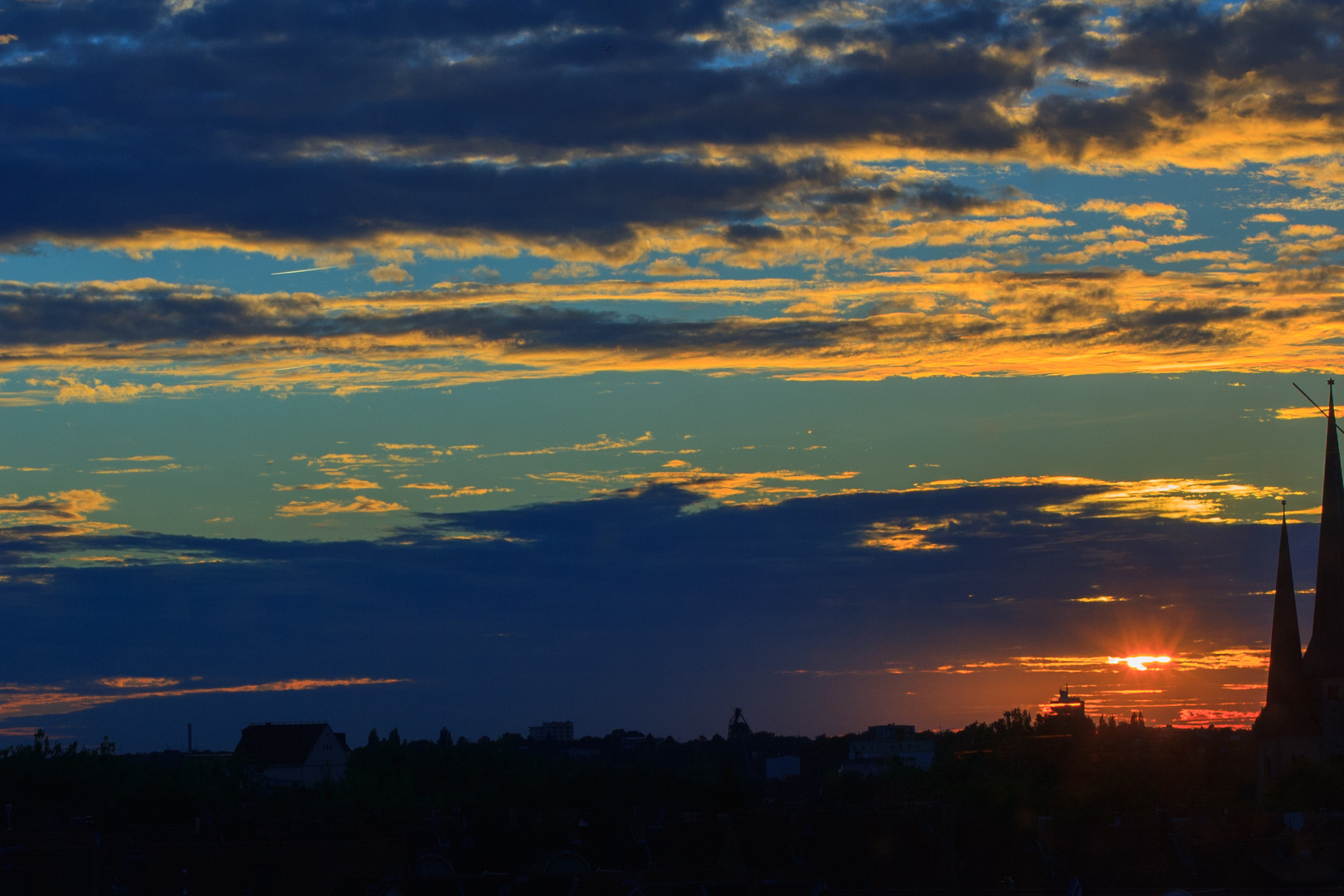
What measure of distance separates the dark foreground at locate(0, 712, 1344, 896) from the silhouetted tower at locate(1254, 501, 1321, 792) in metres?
5.48

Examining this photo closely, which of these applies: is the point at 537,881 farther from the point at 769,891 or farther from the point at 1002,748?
the point at 1002,748

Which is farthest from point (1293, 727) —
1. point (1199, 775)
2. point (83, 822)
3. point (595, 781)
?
point (83, 822)

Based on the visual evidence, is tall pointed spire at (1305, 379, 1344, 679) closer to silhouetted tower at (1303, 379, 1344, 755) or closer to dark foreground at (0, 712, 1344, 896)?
silhouetted tower at (1303, 379, 1344, 755)

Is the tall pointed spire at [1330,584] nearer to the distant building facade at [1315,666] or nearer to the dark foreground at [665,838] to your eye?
the distant building facade at [1315,666]

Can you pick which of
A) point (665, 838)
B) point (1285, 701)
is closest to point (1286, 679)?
point (1285, 701)

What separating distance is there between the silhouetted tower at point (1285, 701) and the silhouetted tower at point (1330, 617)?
96 centimetres

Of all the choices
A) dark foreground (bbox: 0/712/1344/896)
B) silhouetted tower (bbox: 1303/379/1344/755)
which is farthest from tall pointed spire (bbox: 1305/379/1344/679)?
dark foreground (bbox: 0/712/1344/896)

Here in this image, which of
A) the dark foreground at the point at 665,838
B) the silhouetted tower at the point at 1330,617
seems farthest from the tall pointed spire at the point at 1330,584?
the dark foreground at the point at 665,838

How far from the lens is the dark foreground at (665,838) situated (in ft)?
244

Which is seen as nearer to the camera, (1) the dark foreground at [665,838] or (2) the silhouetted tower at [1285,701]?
(1) the dark foreground at [665,838]

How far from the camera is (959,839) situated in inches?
3428

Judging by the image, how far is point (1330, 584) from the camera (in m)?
153

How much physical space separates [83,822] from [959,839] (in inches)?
2328

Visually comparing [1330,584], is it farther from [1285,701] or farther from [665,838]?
[665,838]
